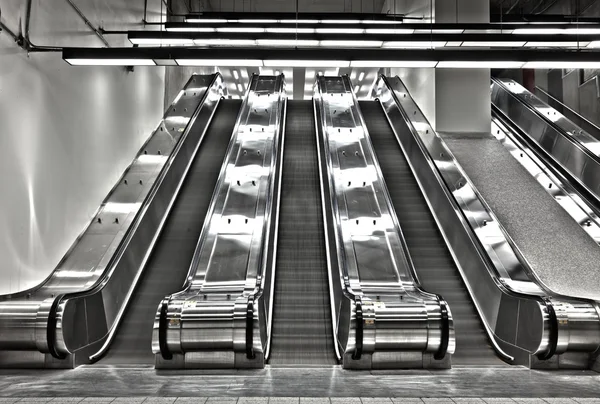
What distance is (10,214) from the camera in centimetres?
696

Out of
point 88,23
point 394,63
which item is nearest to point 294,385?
point 394,63

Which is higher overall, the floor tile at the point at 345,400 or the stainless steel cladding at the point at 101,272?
the stainless steel cladding at the point at 101,272

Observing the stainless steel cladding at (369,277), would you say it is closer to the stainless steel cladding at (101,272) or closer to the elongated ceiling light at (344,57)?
the elongated ceiling light at (344,57)

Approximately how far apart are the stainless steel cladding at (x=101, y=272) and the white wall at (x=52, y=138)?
0.28 metres

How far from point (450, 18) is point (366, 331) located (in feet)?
32.9

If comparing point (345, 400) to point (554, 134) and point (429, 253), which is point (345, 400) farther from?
point (554, 134)

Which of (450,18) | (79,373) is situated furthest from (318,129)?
(79,373)

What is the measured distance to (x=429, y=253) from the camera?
8.79 meters

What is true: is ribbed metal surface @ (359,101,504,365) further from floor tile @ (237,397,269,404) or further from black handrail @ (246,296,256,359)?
floor tile @ (237,397,269,404)

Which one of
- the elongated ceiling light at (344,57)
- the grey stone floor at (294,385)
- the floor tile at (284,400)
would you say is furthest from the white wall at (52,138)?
the floor tile at (284,400)

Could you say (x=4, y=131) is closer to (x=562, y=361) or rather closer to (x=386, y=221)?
(x=386, y=221)

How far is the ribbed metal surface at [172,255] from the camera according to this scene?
692 centimetres

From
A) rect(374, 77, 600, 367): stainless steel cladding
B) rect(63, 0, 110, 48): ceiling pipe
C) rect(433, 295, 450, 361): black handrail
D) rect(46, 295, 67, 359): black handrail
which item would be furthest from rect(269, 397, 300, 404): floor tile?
rect(63, 0, 110, 48): ceiling pipe

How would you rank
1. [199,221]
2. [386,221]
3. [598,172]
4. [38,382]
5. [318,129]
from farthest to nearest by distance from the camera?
[318,129]
[598,172]
[199,221]
[386,221]
[38,382]
